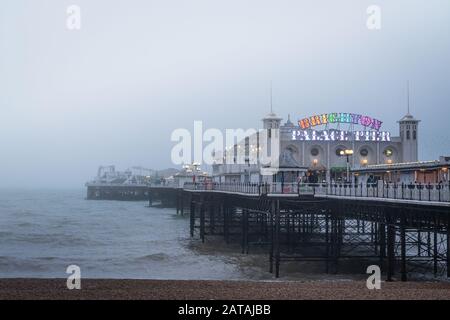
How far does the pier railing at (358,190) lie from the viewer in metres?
24.8

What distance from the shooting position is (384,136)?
68750 millimetres

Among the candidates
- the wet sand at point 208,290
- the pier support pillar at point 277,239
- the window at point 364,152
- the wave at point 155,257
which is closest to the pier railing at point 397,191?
the pier support pillar at point 277,239

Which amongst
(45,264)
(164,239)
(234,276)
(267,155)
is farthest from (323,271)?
(267,155)

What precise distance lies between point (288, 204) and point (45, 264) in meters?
16.6

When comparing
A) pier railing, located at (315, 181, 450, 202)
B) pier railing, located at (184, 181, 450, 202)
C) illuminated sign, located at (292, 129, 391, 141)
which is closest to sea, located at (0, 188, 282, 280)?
pier railing, located at (184, 181, 450, 202)

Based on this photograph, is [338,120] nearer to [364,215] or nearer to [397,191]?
[364,215]

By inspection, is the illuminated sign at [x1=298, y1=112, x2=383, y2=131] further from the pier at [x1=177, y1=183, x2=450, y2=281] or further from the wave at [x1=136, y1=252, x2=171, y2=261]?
the wave at [x1=136, y1=252, x2=171, y2=261]

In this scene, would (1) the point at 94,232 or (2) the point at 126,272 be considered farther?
(1) the point at 94,232

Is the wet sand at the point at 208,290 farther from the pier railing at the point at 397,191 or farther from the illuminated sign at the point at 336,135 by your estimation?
the illuminated sign at the point at 336,135

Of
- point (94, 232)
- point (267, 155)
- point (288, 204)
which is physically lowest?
point (94, 232)

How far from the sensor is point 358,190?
32.2m

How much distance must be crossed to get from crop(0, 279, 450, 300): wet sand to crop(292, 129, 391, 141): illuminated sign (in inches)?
1648

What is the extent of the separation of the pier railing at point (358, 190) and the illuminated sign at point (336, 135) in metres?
18.6
